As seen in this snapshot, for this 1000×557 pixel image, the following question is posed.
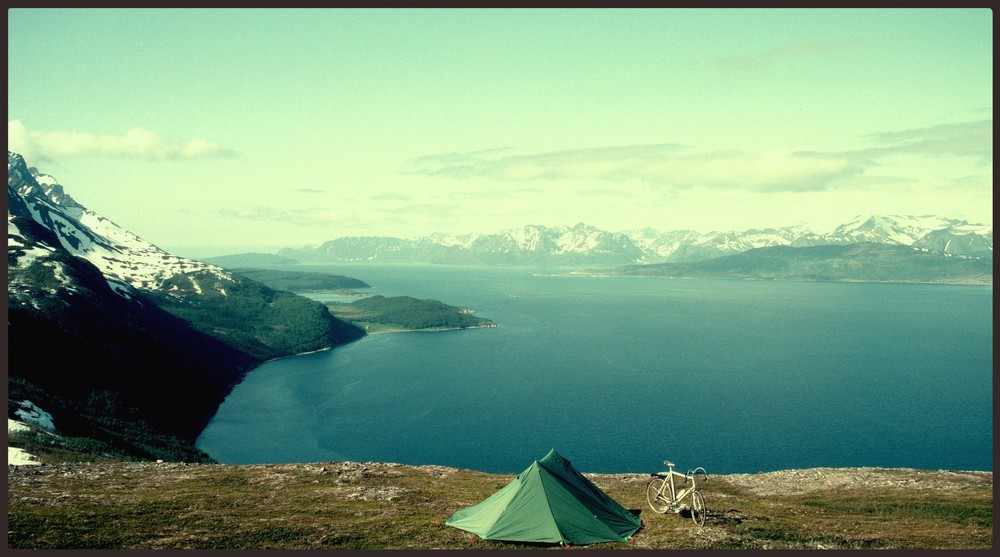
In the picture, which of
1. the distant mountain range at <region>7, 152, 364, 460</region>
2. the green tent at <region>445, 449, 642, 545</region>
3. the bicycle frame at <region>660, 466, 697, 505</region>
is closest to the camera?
the green tent at <region>445, 449, 642, 545</region>

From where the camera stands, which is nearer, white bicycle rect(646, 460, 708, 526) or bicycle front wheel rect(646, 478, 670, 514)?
white bicycle rect(646, 460, 708, 526)

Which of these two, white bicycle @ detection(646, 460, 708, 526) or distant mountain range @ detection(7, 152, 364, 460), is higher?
white bicycle @ detection(646, 460, 708, 526)

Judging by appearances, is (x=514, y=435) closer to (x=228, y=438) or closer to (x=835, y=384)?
(x=228, y=438)

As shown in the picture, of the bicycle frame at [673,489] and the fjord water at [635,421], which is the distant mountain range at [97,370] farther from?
the bicycle frame at [673,489]

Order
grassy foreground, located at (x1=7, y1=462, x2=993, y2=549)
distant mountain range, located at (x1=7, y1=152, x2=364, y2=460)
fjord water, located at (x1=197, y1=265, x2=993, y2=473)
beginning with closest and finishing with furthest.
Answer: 1. grassy foreground, located at (x1=7, y1=462, x2=993, y2=549)
2. distant mountain range, located at (x1=7, y1=152, x2=364, y2=460)
3. fjord water, located at (x1=197, y1=265, x2=993, y2=473)

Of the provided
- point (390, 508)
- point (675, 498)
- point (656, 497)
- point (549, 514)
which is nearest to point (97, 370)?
point (390, 508)

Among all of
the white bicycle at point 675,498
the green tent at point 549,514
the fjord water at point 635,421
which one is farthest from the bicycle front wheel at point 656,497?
the fjord water at point 635,421

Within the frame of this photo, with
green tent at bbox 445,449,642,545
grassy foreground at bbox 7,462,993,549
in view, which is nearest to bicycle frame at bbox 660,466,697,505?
grassy foreground at bbox 7,462,993,549

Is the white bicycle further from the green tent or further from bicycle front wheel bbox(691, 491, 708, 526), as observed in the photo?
the green tent
